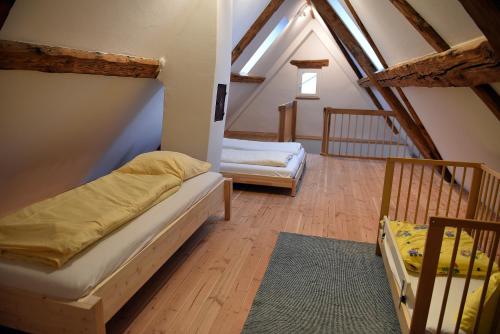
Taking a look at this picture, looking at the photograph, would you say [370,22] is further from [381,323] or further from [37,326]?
[37,326]

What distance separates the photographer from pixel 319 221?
3.40 meters

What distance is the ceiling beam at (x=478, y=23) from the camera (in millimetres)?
1343

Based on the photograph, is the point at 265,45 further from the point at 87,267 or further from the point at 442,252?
the point at 87,267

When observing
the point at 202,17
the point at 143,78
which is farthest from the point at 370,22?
the point at 143,78

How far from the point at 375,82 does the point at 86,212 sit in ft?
14.6

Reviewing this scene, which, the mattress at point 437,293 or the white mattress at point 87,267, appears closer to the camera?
the white mattress at point 87,267

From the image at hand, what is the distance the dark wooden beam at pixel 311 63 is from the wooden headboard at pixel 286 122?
146 cm

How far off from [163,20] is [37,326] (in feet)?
7.92

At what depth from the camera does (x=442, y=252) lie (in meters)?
2.01

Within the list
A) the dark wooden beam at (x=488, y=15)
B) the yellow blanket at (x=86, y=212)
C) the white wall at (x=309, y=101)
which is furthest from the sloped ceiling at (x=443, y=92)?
the white wall at (x=309, y=101)

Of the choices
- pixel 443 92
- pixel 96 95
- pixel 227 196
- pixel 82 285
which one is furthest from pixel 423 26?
pixel 82 285

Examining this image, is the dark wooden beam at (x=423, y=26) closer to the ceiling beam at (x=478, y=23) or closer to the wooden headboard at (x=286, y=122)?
the ceiling beam at (x=478, y=23)

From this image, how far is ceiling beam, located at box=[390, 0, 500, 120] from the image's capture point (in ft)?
4.41

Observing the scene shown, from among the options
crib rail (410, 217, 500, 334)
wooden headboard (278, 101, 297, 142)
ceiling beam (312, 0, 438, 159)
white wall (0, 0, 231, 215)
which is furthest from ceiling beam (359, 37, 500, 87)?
wooden headboard (278, 101, 297, 142)
